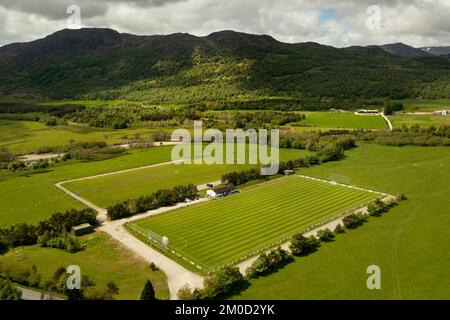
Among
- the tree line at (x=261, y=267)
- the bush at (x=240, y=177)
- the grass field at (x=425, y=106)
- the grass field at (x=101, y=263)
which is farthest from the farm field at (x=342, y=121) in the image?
the grass field at (x=101, y=263)

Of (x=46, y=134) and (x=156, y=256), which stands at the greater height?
(x=46, y=134)

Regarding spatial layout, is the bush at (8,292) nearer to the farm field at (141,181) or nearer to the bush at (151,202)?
the bush at (151,202)

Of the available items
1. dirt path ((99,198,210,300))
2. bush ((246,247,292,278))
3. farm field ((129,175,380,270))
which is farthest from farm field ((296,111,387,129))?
bush ((246,247,292,278))

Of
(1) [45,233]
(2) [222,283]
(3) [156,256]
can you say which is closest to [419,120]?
(3) [156,256]

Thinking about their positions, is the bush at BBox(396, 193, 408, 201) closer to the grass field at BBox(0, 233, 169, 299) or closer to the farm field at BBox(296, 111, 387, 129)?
the grass field at BBox(0, 233, 169, 299)

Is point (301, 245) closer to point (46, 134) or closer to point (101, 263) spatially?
point (101, 263)

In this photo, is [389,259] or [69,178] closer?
[389,259]

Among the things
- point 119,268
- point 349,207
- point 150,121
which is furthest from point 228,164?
point 150,121
